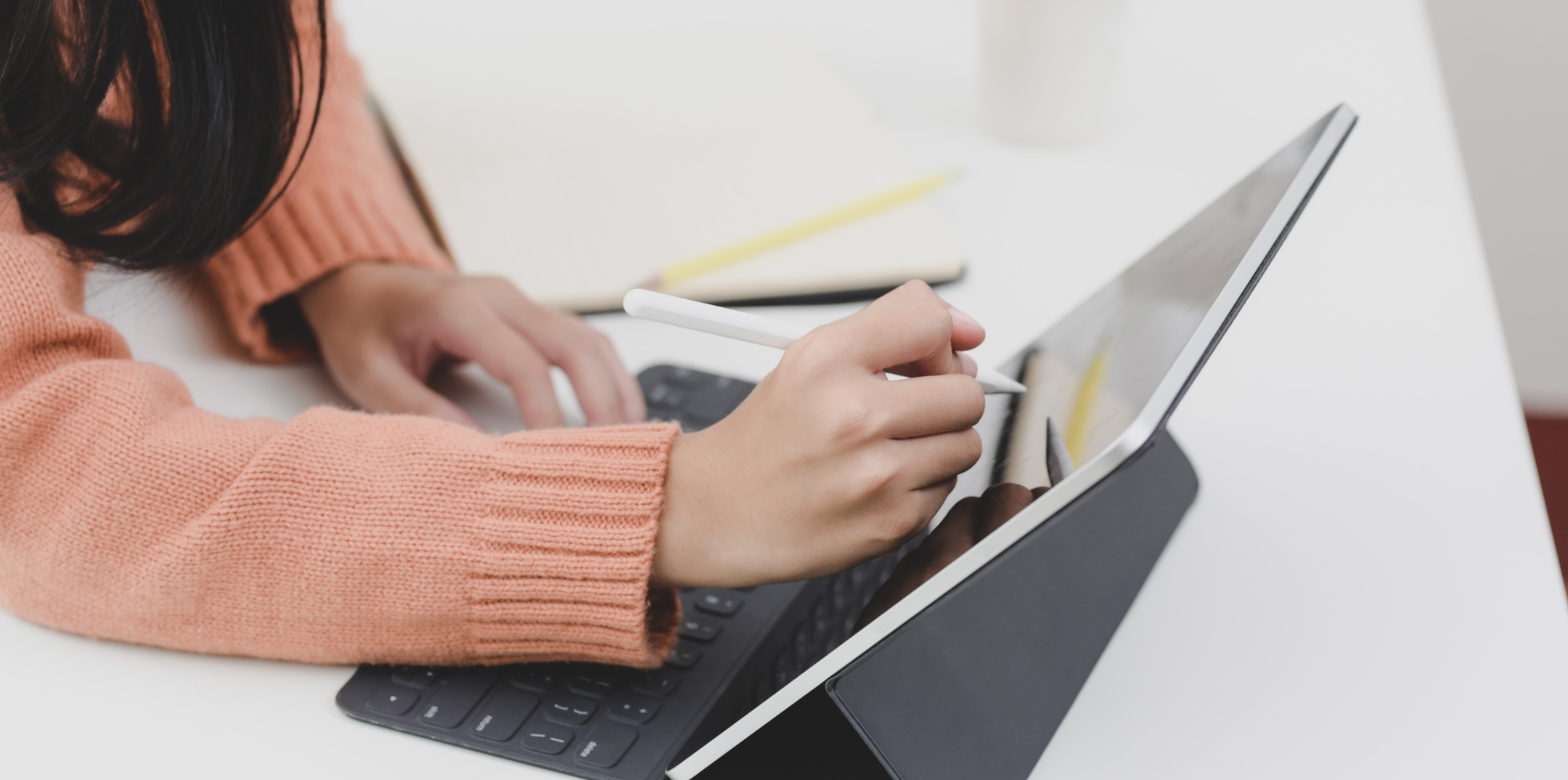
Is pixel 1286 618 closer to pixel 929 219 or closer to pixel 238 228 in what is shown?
pixel 929 219

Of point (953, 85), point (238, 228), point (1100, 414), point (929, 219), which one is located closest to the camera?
point (1100, 414)

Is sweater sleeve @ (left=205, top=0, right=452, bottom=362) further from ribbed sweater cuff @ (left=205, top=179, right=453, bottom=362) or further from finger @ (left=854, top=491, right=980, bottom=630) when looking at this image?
finger @ (left=854, top=491, right=980, bottom=630)

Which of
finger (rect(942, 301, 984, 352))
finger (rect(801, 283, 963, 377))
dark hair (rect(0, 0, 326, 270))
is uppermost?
dark hair (rect(0, 0, 326, 270))

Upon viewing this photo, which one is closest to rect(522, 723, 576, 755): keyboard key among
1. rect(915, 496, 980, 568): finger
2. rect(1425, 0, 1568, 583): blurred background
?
rect(915, 496, 980, 568): finger

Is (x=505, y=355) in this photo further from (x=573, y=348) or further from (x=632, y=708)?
(x=632, y=708)

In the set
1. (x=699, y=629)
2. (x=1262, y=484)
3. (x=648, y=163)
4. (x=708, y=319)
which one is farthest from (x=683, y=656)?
(x=648, y=163)

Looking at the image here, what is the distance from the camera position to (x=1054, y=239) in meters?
0.66

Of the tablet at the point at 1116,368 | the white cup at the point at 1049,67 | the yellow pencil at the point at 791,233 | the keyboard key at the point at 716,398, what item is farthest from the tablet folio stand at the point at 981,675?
the white cup at the point at 1049,67

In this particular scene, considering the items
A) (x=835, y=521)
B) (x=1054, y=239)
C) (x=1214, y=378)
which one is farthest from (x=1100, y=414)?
(x=1054, y=239)

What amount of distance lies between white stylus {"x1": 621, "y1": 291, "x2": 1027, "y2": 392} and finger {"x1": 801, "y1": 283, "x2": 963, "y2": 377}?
0.02 meters

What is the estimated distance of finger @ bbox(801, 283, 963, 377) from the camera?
13.3 inches

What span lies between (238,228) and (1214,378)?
0.43 m

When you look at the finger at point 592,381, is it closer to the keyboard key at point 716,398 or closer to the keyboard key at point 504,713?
the keyboard key at point 716,398

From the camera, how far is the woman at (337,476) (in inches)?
13.5
